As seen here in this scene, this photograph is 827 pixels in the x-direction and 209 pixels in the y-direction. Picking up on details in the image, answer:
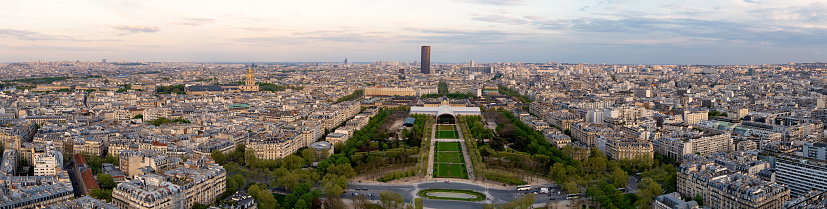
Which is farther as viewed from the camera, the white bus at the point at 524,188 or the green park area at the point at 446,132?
the green park area at the point at 446,132

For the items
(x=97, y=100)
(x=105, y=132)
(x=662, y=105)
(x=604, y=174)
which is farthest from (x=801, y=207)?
(x=97, y=100)

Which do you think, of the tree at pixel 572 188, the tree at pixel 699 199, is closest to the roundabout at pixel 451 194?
the tree at pixel 572 188

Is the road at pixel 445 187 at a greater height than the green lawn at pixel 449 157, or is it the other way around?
the green lawn at pixel 449 157

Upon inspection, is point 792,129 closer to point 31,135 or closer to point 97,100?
point 31,135

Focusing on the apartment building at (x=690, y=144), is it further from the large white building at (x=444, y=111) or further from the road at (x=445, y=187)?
the large white building at (x=444, y=111)

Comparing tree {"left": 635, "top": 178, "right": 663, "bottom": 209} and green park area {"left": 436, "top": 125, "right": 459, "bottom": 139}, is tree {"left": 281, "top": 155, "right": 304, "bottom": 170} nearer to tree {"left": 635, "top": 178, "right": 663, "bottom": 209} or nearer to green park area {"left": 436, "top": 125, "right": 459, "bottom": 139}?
tree {"left": 635, "top": 178, "right": 663, "bottom": 209}

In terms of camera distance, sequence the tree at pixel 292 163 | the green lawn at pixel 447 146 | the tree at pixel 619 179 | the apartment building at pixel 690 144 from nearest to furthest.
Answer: the tree at pixel 619 179
the tree at pixel 292 163
the apartment building at pixel 690 144
the green lawn at pixel 447 146
